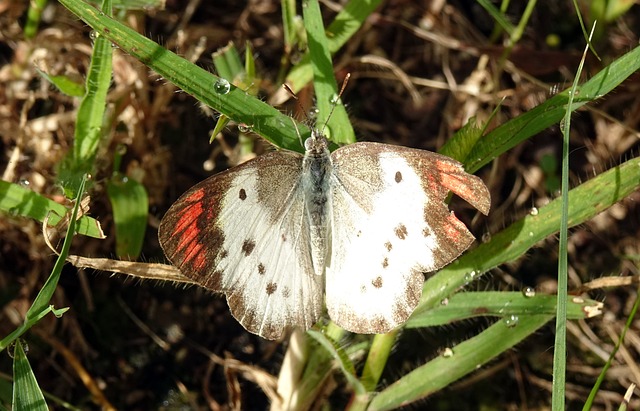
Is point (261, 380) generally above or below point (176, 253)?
below

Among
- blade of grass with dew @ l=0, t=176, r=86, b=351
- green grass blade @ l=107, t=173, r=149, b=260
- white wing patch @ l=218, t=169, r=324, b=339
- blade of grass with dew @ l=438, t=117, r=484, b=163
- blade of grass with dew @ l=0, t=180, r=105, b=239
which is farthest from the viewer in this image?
green grass blade @ l=107, t=173, r=149, b=260

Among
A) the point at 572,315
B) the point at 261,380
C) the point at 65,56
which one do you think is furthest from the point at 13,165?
the point at 572,315

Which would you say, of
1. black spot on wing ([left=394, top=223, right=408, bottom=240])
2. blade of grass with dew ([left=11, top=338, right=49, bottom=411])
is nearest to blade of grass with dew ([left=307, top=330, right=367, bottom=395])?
black spot on wing ([left=394, top=223, right=408, bottom=240])

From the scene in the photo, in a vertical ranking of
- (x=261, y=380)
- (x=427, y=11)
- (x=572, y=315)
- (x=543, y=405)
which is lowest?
(x=543, y=405)

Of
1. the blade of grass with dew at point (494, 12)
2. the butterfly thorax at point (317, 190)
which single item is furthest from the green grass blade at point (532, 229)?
the blade of grass with dew at point (494, 12)

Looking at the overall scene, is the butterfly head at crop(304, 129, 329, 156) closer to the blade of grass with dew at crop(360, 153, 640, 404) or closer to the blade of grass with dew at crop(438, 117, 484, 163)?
the blade of grass with dew at crop(438, 117, 484, 163)

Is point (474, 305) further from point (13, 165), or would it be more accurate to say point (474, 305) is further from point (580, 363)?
point (13, 165)

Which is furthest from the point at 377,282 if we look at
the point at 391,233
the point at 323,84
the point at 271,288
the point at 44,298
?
the point at 44,298

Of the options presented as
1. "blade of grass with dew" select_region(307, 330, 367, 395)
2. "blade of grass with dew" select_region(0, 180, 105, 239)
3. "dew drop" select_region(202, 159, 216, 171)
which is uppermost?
"blade of grass with dew" select_region(0, 180, 105, 239)
